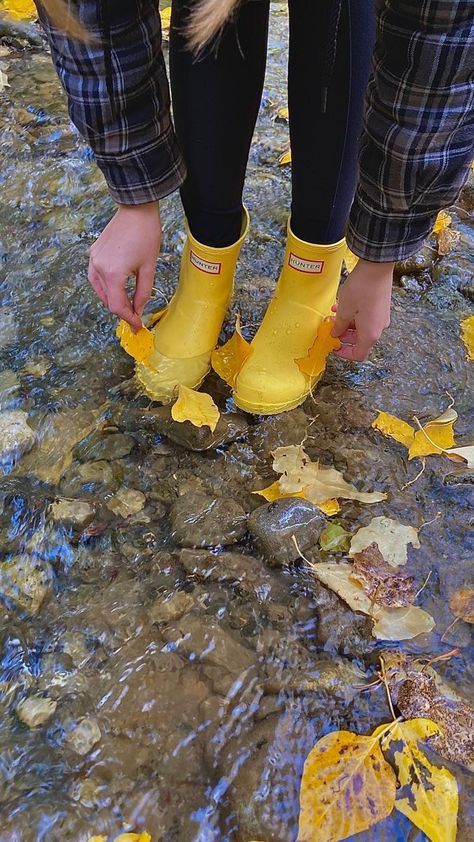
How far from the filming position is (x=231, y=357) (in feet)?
4.67

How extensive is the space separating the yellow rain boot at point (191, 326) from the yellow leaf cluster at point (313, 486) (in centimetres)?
28

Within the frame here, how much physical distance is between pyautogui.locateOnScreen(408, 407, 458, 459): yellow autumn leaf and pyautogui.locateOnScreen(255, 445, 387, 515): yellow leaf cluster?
135 mm

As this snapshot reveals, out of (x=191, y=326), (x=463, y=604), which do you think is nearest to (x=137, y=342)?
(x=191, y=326)

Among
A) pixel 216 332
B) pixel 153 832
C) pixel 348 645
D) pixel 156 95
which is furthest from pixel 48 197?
pixel 153 832

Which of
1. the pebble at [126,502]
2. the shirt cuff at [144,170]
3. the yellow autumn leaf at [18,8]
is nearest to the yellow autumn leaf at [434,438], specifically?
the pebble at [126,502]

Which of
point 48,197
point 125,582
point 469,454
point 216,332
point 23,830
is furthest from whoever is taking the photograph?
point 48,197

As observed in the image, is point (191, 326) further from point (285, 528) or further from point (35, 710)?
point (35, 710)

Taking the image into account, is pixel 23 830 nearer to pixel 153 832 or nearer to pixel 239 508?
pixel 153 832

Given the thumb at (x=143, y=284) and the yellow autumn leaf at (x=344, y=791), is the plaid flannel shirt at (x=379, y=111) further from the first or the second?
the yellow autumn leaf at (x=344, y=791)

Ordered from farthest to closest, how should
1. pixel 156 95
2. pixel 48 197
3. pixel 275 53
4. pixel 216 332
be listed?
pixel 275 53 < pixel 48 197 < pixel 216 332 < pixel 156 95

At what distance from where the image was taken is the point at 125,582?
3.57ft

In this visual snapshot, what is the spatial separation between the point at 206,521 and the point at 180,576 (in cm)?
11

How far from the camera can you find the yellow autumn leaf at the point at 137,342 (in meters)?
1.34

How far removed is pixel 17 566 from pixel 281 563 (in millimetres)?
451
